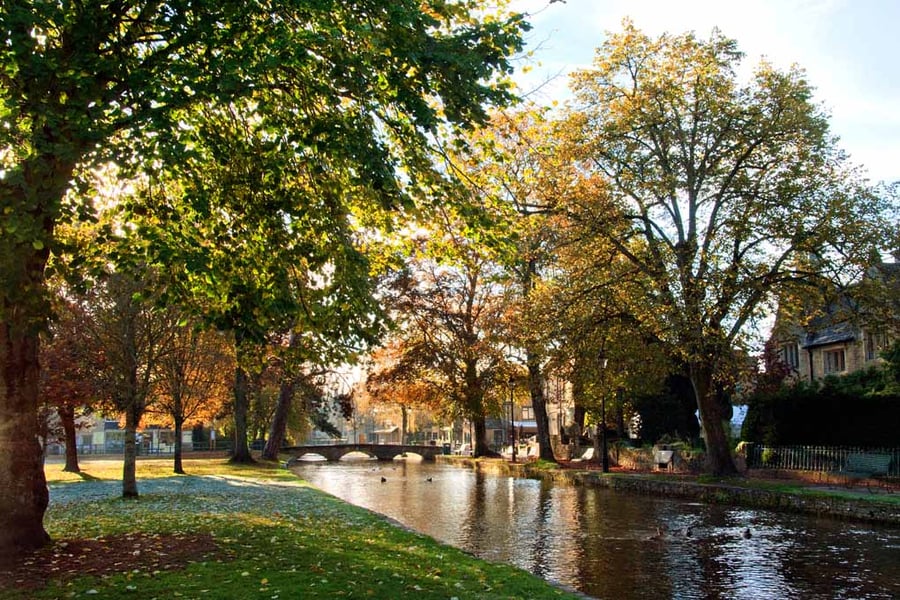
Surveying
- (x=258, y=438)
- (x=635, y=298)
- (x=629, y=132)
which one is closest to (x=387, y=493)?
(x=635, y=298)

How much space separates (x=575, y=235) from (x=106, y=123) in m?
20.8

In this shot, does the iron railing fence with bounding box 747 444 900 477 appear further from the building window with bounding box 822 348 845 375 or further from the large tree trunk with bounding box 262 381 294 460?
the large tree trunk with bounding box 262 381 294 460

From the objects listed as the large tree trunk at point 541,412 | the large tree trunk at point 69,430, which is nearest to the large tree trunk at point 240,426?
the large tree trunk at point 69,430

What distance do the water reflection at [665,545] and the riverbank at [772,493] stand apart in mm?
726

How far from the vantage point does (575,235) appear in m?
28.4

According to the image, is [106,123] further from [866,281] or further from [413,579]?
[866,281]

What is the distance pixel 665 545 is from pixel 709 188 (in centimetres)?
1749

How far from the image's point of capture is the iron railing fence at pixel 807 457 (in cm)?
2512

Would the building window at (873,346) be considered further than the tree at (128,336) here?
Yes

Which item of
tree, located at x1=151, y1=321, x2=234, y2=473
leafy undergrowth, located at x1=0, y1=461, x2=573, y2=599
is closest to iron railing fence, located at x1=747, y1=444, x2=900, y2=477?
leafy undergrowth, located at x1=0, y1=461, x2=573, y2=599

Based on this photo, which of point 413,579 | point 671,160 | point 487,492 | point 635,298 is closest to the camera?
point 413,579

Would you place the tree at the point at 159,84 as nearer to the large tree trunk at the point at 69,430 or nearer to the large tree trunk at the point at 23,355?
the large tree trunk at the point at 23,355

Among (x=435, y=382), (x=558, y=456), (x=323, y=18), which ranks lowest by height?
(x=558, y=456)

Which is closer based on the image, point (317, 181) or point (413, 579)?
point (413, 579)
